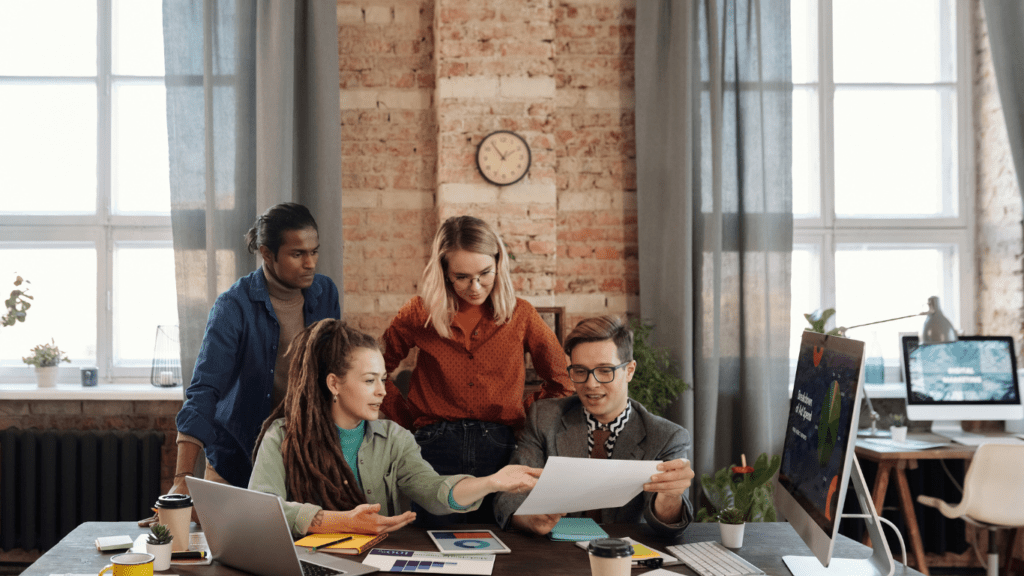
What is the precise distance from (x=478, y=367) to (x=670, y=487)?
82 cm

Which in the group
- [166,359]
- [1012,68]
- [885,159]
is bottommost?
[166,359]

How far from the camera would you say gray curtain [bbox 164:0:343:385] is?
322cm

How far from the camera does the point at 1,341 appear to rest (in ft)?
11.8

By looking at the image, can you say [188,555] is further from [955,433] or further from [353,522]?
[955,433]

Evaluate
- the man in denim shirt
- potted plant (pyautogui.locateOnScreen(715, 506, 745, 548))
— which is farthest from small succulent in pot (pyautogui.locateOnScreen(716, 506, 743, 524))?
the man in denim shirt

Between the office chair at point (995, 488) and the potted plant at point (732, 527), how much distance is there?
1.84m

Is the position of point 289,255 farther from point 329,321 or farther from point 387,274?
point 387,274

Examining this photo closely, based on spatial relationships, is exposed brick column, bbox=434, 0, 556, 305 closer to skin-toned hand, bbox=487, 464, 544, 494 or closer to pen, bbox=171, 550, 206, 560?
skin-toned hand, bbox=487, 464, 544, 494

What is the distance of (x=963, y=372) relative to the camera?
3326 mm

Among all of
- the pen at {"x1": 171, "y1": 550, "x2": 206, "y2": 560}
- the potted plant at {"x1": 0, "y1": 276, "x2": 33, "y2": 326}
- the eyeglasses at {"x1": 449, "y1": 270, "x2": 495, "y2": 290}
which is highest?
the eyeglasses at {"x1": 449, "y1": 270, "x2": 495, "y2": 290}

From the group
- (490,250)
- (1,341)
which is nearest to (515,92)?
(490,250)

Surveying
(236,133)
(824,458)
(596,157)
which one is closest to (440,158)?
(596,157)

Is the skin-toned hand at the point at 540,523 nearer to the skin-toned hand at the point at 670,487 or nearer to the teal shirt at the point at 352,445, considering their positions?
the skin-toned hand at the point at 670,487

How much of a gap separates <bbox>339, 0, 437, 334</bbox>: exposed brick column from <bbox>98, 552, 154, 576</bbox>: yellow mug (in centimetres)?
230
